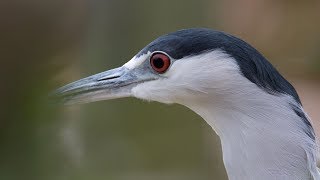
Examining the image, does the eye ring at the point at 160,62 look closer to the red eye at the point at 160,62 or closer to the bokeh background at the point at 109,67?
the red eye at the point at 160,62

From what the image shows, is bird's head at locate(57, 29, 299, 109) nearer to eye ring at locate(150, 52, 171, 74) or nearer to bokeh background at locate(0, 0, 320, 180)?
eye ring at locate(150, 52, 171, 74)

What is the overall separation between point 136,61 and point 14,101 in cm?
59

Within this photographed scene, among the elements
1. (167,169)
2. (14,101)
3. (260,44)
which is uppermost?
(14,101)

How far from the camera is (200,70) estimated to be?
0.96 metres

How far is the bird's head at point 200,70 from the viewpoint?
926 millimetres

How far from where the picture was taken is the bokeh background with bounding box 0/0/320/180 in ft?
1.71

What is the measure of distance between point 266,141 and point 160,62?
0.80 ft

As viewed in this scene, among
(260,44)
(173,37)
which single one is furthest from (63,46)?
(260,44)

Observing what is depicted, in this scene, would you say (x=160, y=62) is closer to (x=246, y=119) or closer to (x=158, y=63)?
(x=158, y=63)

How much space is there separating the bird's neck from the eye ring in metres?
0.11

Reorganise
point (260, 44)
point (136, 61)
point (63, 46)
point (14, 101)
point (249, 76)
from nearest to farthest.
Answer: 1. point (14, 101)
2. point (63, 46)
3. point (249, 76)
4. point (136, 61)
5. point (260, 44)

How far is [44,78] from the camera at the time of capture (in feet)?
1.73

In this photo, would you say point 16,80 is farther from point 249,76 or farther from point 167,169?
point 167,169

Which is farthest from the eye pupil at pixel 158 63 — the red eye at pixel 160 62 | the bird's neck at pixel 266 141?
the bird's neck at pixel 266 141
